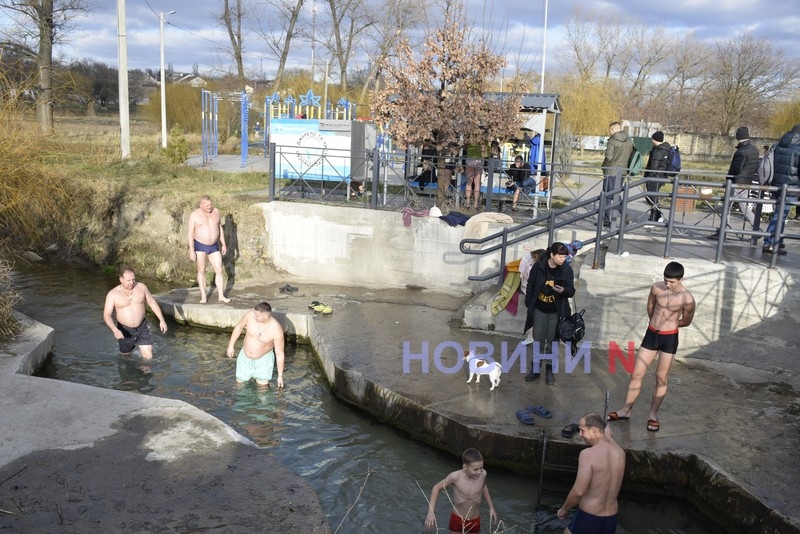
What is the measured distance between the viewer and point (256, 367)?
28.0 ft

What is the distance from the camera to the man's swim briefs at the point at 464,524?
18.3 feet

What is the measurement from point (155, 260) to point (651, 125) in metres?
43.3

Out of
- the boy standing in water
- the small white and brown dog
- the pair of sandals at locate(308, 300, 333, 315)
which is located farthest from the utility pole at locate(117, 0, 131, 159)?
the boy standing in water

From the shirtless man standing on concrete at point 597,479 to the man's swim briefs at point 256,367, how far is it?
454 cm

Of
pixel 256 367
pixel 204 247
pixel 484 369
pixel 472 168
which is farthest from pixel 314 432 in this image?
pixel 472 168

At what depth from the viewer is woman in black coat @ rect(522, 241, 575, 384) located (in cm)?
748

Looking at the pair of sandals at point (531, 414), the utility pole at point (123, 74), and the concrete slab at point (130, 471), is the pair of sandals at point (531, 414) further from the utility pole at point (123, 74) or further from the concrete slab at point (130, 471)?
the utility pole at point (123, 74)

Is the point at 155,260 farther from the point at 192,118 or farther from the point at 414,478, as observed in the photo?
the point at 192,118

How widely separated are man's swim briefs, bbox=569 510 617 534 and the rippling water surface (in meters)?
0.84

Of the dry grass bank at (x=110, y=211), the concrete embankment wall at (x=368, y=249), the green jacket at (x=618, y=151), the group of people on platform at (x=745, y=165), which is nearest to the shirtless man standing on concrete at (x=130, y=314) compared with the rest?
the dry grass bank at (x=110, y=211)

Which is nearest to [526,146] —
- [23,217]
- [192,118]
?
[23,217]

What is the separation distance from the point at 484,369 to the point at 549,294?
1.12 metres

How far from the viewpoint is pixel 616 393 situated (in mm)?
7660

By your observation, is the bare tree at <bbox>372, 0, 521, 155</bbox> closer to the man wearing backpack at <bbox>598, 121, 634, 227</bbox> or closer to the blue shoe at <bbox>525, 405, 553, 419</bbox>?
the man wearing backpack at <bbox>598, 121, 634, 227</bbox>
